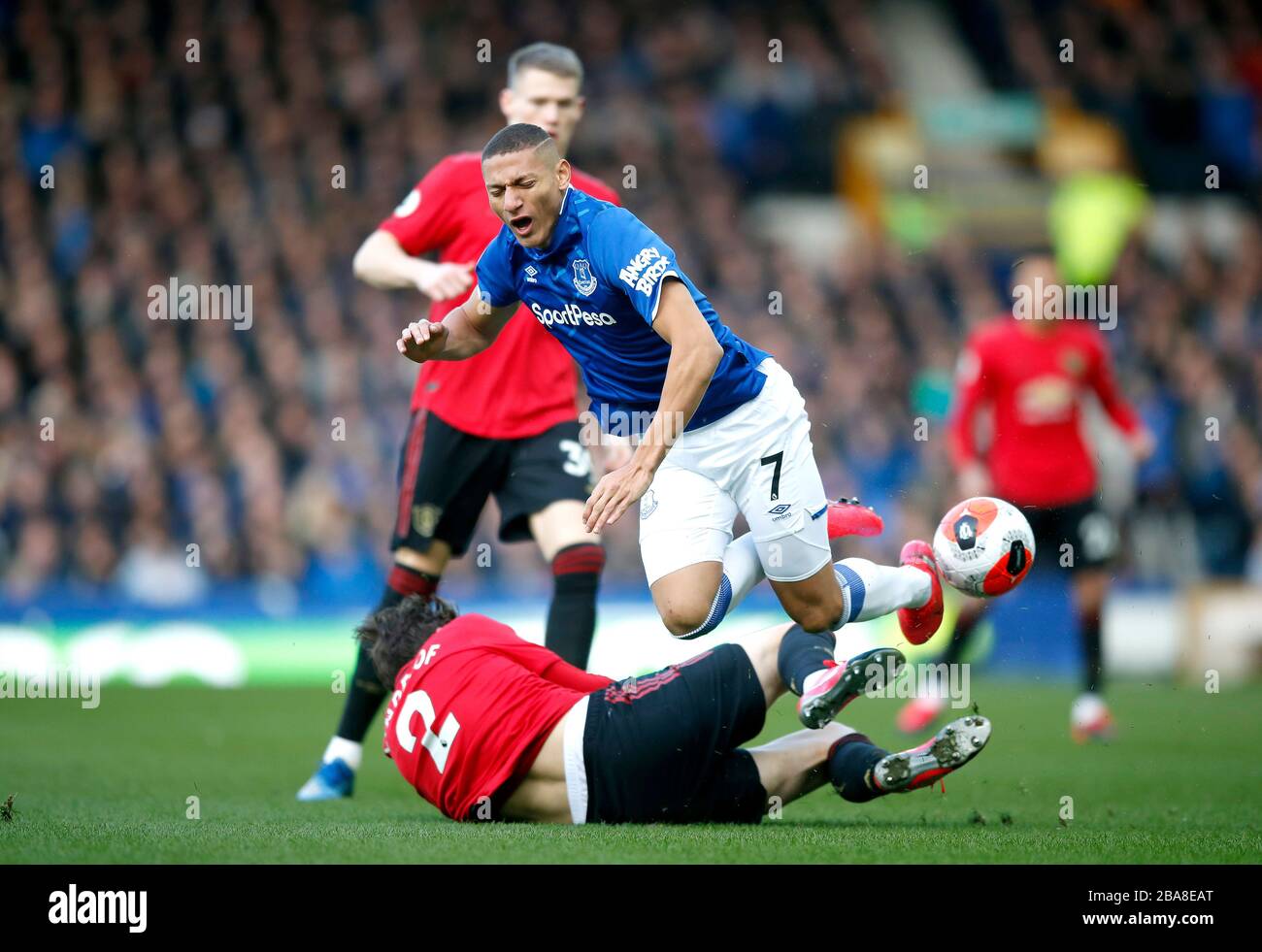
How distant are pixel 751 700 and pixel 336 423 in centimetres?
916

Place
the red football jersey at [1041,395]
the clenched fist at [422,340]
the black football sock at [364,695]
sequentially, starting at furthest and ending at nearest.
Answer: the red football jersey at [1041,395]
the black football sock at [364,695]
the clenched fist at [422,340]

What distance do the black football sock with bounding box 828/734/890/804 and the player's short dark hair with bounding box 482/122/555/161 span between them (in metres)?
2.05

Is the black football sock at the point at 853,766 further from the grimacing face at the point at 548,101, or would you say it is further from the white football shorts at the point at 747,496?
the grimacing face at the point at 548,101

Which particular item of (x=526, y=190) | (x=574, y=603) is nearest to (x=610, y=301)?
(x=526, y=190)

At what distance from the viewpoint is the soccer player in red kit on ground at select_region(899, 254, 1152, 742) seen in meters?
8.20

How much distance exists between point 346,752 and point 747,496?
1.92 m

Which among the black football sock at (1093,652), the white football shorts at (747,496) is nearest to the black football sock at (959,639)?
the black football sock at (1093,652)

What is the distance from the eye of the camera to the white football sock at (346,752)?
588 cm

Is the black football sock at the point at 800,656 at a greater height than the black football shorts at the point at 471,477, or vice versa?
the black football shorts at the point at 471,477

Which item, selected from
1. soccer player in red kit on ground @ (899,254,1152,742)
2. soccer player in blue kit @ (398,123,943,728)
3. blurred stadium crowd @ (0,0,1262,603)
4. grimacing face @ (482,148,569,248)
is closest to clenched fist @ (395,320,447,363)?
Answer: soccer player in blue kit @ (398,123,943,728)

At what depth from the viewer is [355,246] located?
49.5ft

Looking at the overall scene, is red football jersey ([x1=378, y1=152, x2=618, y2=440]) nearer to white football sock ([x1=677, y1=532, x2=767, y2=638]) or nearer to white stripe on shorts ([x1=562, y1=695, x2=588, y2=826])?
white football sock ([x1=677, y1=532, x2=767, y2=638])

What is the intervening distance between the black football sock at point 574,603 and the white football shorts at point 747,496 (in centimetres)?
72

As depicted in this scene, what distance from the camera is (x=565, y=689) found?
470 cm
